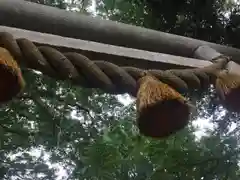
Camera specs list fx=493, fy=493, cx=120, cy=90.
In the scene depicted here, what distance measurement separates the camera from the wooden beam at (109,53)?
0.96 m

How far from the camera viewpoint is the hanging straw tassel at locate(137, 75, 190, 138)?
0.85 metres

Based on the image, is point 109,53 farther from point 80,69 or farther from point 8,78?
point 8,78

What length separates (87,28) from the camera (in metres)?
1.24

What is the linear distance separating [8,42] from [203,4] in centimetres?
113

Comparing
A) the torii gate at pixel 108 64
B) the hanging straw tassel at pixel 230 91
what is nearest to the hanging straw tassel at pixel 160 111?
the torii gate at pixel 108 64

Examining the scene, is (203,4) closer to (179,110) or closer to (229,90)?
(229,90)

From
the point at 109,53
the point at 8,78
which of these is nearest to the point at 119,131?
the point at 109,53

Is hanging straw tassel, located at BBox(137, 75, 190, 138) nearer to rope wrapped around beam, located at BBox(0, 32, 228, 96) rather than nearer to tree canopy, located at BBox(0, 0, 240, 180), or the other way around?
rope wrapped around beam, located at BBox(0, 32, 228, 96)

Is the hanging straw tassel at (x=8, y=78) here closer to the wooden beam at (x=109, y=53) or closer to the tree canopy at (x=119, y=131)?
the wooden beam at (x=109, y=53)

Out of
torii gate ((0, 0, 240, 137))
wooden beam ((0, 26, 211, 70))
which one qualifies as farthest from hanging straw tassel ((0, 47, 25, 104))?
wooden beam ((0, 26, 211, 70))

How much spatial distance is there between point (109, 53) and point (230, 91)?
0.84 ft

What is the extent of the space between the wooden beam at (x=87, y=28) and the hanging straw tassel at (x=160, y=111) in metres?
0.40

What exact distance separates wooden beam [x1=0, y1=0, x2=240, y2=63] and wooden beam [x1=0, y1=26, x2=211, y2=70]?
0.60ft

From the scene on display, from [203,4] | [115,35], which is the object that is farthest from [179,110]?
[203,4]
